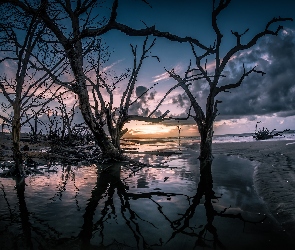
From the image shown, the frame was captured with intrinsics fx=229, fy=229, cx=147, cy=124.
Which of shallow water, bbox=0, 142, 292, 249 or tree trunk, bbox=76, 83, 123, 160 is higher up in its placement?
tree trunk, bbox=76, 83, 123, 160

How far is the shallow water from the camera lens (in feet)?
8.36

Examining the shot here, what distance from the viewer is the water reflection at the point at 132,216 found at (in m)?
2.56

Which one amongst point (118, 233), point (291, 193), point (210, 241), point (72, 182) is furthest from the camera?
point (72, 182)

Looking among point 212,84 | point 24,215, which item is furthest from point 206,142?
point 24,215

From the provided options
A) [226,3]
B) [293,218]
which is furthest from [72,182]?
[226,3]

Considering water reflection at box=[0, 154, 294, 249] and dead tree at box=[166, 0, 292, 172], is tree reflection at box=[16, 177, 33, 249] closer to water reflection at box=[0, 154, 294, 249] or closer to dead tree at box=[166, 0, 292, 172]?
water reflection at box=[0, 154, 294, 249]

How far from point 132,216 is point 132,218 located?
0.08 m

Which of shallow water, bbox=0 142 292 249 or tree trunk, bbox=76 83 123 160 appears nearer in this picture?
shallow water, bbox=0 142 292 249

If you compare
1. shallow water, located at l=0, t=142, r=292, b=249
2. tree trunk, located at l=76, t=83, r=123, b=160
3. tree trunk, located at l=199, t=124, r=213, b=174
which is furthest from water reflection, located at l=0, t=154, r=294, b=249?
tree trunk, located at l=199, t=124, r=213, b=174

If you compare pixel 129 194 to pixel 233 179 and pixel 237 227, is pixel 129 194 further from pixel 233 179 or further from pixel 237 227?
pixel 233 179

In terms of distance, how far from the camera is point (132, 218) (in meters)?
3.30

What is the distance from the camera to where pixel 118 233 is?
277 centimetres

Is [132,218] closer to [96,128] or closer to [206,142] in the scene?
[96,128]

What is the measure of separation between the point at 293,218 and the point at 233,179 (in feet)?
9.90
